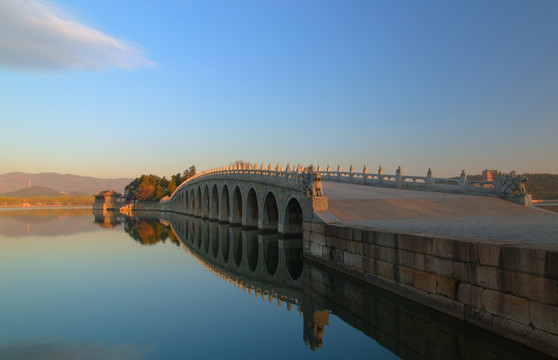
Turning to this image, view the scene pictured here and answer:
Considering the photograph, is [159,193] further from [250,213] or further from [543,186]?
[543,186]

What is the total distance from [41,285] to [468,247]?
584 inches

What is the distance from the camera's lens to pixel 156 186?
94.3 m

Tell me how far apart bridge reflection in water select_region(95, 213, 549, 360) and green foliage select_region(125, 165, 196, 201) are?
7122 centimetres

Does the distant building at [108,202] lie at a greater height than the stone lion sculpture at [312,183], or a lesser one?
lesser

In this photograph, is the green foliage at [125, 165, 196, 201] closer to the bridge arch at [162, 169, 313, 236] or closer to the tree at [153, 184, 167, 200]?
the tree at [153, 184, 167, 200]

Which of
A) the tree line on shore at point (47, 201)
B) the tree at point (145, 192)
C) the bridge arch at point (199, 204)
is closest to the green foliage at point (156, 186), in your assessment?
the tree at point (145, 192)

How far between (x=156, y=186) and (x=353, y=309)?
8967 centimetres

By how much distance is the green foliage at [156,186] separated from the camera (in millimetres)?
89856

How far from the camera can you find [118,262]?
800 inches

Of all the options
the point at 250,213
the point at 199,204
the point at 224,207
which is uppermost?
the point at 224,207

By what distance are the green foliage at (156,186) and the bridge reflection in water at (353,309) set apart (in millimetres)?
71221

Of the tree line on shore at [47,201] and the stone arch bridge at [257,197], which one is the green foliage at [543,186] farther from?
the tree line on shore at [47,201]

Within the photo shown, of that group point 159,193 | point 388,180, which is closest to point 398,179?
point 388,180

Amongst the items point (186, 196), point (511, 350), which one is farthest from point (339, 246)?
point (186, 196)
